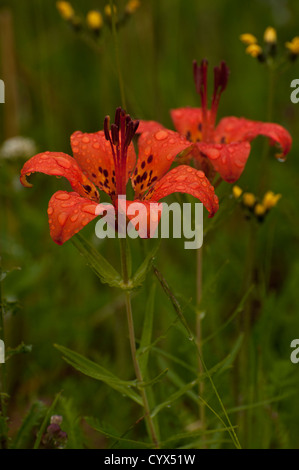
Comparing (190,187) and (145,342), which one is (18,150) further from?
(190,187)

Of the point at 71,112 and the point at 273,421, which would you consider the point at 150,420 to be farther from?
the point at 71,112

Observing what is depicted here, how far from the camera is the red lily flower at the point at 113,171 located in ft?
3.34

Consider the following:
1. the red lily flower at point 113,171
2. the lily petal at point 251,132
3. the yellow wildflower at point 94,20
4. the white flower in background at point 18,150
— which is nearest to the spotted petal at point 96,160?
the red lily flower at point 113,171

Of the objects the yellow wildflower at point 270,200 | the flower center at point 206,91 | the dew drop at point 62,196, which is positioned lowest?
the yellow wildflower at point 270,200

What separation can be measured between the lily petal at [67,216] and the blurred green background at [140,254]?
0.31 metres

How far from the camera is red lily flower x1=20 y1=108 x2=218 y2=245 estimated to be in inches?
40.1

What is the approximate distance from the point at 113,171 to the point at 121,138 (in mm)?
111

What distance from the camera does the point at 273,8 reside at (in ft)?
11.6

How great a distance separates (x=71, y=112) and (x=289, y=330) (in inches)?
66.3

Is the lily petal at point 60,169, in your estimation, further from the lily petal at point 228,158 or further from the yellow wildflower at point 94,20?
the yellow wildflower at point 94,20

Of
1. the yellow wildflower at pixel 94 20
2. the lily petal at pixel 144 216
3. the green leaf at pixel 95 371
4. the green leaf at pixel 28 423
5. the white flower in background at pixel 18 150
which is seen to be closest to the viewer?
the lily petal at pixel 144 216

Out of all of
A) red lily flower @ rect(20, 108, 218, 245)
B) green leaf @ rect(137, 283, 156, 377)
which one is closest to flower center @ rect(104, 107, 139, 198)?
red lily flower @ rect(20, 108, 218, 245)

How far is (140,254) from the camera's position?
2213mm

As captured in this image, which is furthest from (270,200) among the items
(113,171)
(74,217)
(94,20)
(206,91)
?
(94,20)
